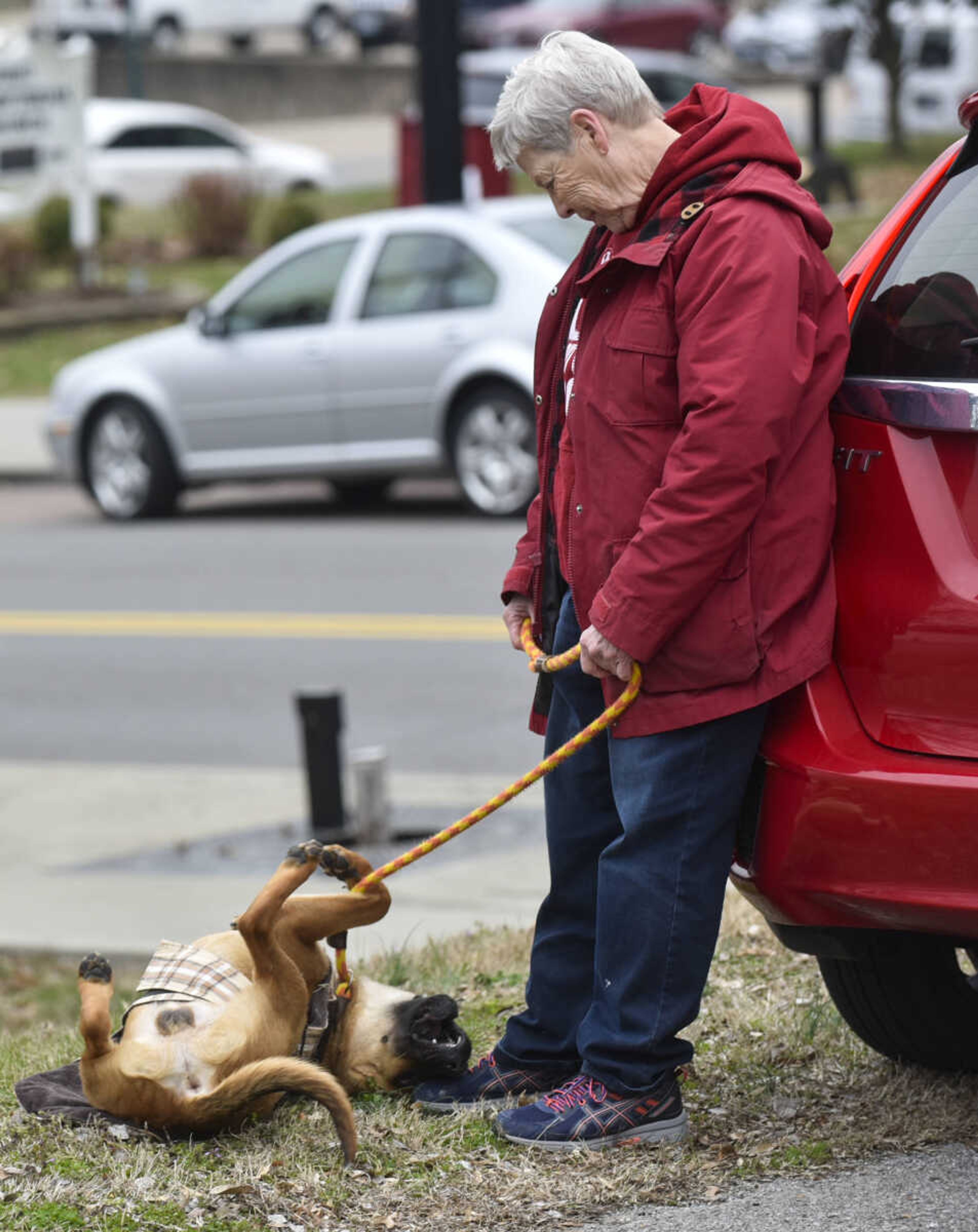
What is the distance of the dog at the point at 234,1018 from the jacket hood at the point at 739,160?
1.27m

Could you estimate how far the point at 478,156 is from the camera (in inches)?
657

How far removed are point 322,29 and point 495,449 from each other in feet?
103

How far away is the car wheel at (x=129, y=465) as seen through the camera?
1377 centimetres

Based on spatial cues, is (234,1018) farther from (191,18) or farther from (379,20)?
(191,18)

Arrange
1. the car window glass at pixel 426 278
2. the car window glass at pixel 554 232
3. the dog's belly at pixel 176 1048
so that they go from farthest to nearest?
the car window glass at pixel 426 278 → the car window glass at pixel 554 232 → the dog's belly at pixel 176 1048

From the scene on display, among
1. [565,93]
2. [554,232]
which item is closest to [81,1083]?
[565,93]

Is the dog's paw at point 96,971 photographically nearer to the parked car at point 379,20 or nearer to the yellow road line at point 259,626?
the yellow road line at point 259,626

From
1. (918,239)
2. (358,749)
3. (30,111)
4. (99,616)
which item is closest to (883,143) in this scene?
(30,111)

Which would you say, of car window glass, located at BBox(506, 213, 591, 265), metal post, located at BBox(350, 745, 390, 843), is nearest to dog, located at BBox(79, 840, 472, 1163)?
metal post, located at BBox(350, 745, 390, 843)

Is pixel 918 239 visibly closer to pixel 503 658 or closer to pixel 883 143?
pixel 503 658

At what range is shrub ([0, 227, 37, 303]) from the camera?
74.6 ft

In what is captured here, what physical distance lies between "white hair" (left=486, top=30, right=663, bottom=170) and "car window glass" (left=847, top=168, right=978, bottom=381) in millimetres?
488

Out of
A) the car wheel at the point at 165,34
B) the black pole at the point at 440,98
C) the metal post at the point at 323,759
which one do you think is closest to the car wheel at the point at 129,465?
the black pole at the point at 440,98

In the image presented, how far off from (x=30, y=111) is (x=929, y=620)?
21.2 meters
